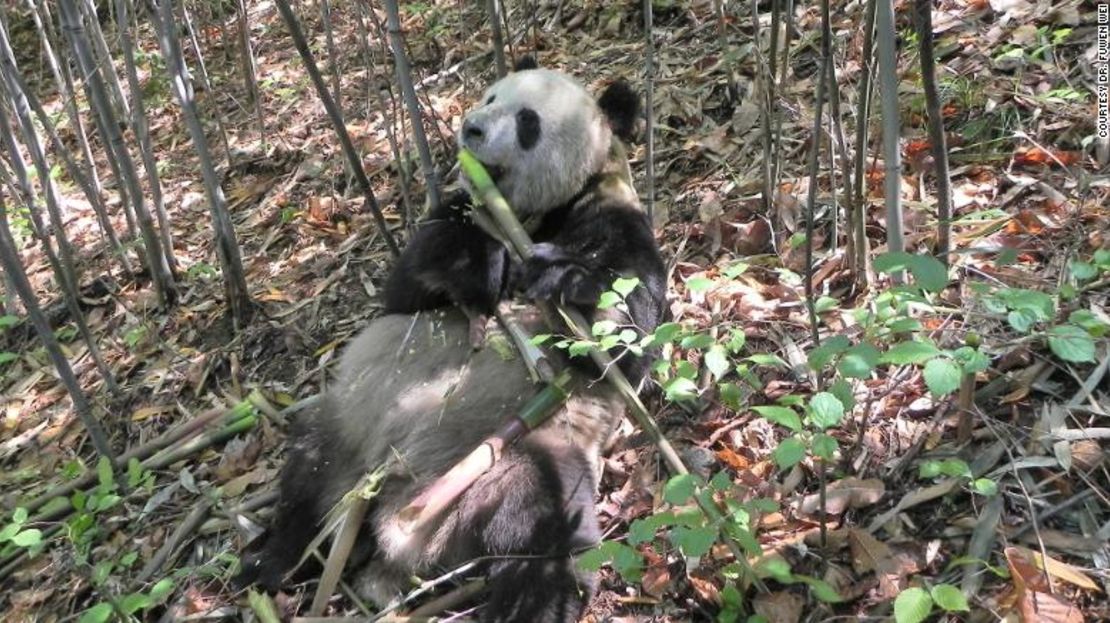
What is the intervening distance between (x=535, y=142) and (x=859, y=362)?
2213mm

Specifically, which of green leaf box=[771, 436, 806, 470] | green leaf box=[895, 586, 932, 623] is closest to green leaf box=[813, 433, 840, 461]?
green leaf box=[771, 436, 806, 470]

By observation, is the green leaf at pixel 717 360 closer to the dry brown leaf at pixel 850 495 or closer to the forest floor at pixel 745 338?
the forest floor at pixel 745 338

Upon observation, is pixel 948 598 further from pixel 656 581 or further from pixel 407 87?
pixel 407 87

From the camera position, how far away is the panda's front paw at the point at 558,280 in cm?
345

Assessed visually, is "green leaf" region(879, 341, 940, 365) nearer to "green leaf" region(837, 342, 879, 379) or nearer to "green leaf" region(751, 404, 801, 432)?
"green leaf" region(837, 342, 879, 379)

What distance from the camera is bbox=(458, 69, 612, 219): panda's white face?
3875 millimetres

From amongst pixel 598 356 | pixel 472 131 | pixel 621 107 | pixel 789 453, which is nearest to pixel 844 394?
pixel 789 453

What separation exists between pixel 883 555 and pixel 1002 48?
319cm

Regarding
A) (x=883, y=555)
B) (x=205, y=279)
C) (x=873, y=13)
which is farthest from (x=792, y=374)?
(x=205, y=279)

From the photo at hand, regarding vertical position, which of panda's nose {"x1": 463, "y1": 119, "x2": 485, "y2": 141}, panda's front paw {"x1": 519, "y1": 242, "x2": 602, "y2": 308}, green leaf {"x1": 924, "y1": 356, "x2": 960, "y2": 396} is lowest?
panda's front paw {"x1": 519, "y1": 242, "x2": 602, "y2": 308}

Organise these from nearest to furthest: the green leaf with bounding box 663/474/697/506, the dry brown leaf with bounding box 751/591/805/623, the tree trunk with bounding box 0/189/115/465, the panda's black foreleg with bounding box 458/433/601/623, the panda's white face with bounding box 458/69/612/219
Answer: the green leaf with bounding box 663/474/697/506, the dry brown leaf with bounding box 751/591/805/623, the panda's black foreleg with bounding box 458/433/601/623, the tree trunk with bounding box 0/189/115/465, the panda's white face with bounding box 458/69/612/219

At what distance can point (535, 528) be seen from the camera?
314cm

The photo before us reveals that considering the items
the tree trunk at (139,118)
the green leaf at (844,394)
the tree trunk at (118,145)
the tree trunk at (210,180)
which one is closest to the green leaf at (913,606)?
the green leaf at (844,394)

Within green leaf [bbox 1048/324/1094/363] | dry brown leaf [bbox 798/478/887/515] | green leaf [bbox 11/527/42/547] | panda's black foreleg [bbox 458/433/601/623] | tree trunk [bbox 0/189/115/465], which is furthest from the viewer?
tree trunk [bbox 0/189/115/465]
